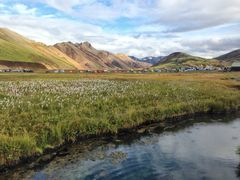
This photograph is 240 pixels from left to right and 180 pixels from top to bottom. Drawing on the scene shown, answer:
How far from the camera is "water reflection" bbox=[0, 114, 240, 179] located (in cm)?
1999

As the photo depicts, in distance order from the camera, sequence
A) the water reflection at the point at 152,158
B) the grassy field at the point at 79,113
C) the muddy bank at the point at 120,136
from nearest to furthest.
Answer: the water reflection at the point at 152,158 < the muddy bank at the point at 120,136 < the grassy field at the point at 79,113

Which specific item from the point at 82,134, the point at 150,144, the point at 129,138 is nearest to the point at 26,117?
the point at 82,134

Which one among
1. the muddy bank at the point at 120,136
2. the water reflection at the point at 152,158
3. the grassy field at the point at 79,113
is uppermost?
the grassy field at the point at 79,113

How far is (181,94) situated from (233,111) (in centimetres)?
838

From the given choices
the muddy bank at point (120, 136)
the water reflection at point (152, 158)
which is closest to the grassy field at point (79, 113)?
the muddy bank at point (120, 136)

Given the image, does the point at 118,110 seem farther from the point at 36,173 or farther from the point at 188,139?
the point at 36,173

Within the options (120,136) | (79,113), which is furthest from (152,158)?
(79,113)

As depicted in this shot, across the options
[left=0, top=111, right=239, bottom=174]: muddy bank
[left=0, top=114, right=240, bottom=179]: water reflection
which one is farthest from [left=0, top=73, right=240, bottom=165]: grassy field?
[left=0, top=114, right=240, bottom=179]: water reflection

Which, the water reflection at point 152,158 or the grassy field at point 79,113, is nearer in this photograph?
the water reflection at point 152,158

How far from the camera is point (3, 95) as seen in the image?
139ft

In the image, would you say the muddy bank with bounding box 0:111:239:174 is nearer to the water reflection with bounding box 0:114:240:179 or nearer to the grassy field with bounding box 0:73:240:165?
the water reflection with bounding box 0:114:240:179

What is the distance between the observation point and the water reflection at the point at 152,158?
787 inches

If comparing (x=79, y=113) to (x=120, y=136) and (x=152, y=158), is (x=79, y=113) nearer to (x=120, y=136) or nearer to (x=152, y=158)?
(x=120, y=136)

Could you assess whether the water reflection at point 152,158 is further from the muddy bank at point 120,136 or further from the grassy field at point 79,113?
the grassy field at point 79,113
